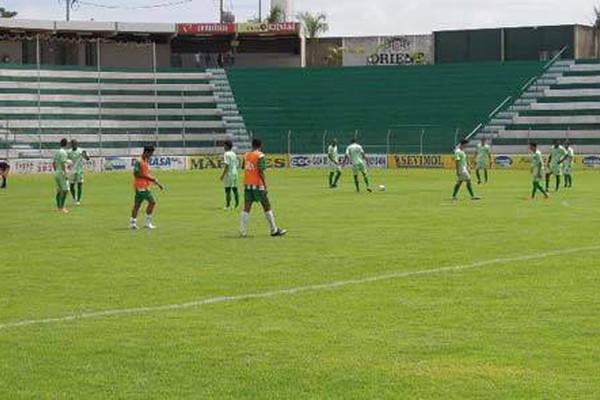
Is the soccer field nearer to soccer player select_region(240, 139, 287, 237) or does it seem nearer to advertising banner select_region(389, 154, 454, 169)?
soccer player select_region(240, 139, 287, 237)

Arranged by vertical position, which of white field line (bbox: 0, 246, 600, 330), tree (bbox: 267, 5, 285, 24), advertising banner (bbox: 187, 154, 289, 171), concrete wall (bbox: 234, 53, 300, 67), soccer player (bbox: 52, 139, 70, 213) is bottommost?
advertising banner (bbox: 187, 154, 289, 171)

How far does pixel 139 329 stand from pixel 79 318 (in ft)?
3.48

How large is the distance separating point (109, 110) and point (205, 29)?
1366cm

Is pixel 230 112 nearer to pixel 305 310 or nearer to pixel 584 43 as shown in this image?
pixel 584 43

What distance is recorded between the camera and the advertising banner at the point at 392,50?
3423 inches

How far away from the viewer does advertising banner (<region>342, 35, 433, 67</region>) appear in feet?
285

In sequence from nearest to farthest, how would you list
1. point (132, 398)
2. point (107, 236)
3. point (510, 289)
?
point (132, 398), point (510, 289), point (107, 236)

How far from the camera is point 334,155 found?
46156mm

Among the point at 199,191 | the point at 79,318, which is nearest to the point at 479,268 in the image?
the point at 79,318

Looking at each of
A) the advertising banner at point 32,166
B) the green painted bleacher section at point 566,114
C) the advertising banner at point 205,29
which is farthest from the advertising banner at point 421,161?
the advertising banner at point 205,29

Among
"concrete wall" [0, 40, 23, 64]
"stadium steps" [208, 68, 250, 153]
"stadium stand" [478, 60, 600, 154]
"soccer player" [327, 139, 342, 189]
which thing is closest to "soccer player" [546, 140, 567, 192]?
"soccer player" [327, 139, 342, 189]

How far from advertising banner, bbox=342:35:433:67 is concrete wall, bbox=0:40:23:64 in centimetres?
2320

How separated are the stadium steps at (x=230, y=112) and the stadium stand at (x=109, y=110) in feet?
1.26

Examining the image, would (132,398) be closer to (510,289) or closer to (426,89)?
(510,289)
